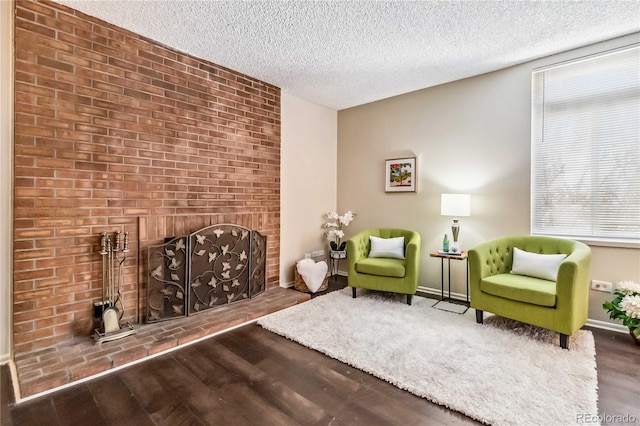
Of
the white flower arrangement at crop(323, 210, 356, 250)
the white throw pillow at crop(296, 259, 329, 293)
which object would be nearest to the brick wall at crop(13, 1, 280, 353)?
the white throw pillow at crop(296, 259, 329, 293)

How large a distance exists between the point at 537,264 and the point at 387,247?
1543 mm

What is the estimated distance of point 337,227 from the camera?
4.90m

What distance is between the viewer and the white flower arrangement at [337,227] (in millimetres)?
4613

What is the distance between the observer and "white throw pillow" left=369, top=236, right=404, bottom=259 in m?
3.80

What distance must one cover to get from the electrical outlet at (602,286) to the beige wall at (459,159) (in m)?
0.04

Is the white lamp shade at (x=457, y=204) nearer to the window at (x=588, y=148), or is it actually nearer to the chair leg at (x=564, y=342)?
the window at (x=588, y=148)

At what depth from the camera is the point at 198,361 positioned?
2.29m

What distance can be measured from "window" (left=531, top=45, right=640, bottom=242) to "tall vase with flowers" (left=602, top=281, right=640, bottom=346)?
1.65ft

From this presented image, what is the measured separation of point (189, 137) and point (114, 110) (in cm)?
67

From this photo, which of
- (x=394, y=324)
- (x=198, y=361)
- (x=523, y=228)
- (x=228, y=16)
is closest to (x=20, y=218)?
(x=198, y=361)

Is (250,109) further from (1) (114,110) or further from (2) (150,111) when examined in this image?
(1) (114,110)

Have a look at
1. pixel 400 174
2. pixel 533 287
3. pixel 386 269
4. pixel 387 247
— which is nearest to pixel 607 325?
pixel 533 287

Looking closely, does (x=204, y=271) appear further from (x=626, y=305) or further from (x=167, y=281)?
(x=626, y=305)

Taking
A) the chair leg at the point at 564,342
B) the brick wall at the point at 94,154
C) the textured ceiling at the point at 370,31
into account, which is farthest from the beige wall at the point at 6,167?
the chair leg at the point at 564,342
